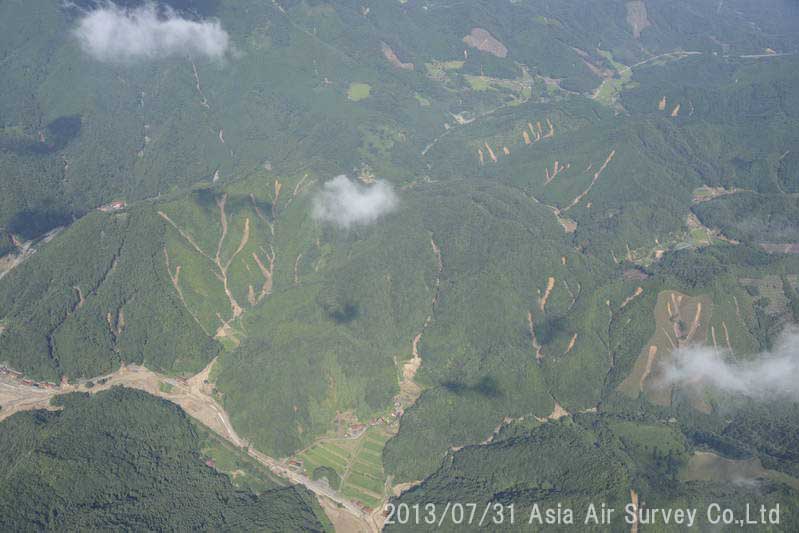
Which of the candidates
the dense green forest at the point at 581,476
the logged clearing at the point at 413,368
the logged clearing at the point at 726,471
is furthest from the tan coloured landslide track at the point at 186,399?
the logged clearing at the point at 726,471

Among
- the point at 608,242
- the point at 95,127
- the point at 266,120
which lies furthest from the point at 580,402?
the point at 95,127

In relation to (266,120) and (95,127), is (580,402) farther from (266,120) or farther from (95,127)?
(95,127)

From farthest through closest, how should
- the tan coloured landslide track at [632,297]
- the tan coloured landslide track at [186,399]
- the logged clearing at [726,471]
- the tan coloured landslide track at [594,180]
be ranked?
1. the tan coloured landslide track at [594,180]
2. the tan coloured landslide track at [632,297]
3. the tan coloured landslide track at [186,399]
4. the logged clearing at [726,471]

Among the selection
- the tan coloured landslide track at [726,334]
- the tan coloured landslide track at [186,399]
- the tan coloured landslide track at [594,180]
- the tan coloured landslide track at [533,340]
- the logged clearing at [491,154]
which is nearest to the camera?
the tan coloured landslide track at [186,399]

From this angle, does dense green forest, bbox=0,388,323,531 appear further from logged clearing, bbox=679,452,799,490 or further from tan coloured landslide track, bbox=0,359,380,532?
logged clearing, bbox=679,452,799,490

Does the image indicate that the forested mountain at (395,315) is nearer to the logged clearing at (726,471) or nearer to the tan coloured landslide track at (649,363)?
the tan coloured landslide track at (649,363)

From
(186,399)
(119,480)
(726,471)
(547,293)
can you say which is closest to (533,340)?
(547,293)
